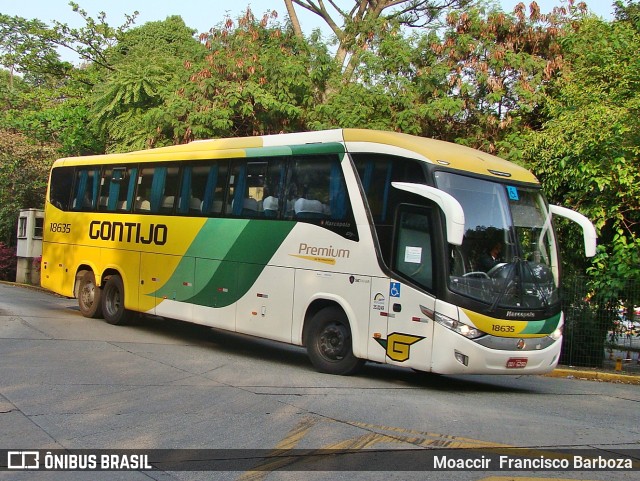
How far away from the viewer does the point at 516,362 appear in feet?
33.1

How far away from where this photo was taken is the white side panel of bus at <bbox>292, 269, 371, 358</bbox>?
423 inches

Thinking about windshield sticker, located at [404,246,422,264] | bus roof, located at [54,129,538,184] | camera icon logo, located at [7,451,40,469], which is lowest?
camera icon logo, located at [7,451,40,469]

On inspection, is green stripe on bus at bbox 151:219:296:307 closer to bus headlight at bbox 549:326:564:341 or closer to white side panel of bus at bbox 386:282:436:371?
white side panel of bus at bbox 386:282:436:371

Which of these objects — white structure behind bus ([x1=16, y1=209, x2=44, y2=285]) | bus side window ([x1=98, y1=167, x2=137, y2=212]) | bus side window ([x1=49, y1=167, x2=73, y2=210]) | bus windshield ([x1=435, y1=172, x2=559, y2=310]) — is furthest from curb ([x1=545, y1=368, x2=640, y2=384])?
white structure behind bus ([x1=16, y1=209, x2=44, y2=285])

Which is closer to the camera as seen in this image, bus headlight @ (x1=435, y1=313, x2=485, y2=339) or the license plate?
bus headlight @ (x1=435, y1=313, x2=485, y2=339)

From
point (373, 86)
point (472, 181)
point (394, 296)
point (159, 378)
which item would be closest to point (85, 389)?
point (159, 378)

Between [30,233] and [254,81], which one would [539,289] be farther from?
[30,233]

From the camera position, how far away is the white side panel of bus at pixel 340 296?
10.7m

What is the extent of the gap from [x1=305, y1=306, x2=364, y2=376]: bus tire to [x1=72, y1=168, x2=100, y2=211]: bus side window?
7.53m

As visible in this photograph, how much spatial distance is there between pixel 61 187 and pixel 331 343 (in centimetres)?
967

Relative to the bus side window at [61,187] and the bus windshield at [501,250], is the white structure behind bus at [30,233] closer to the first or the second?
the bus side window at [61,187]

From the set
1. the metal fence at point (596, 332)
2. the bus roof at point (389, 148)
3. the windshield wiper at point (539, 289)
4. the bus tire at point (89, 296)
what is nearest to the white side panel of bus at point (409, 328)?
the windshield wiper at point (539, 289)

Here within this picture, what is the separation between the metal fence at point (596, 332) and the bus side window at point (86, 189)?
10.6 metres

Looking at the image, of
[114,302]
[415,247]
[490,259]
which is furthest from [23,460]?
[114,302]
